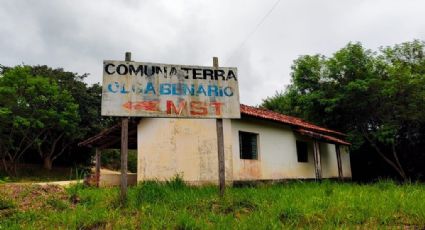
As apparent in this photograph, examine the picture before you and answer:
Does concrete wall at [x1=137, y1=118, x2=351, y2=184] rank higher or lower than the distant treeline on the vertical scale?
lower

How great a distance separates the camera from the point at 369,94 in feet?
56.5

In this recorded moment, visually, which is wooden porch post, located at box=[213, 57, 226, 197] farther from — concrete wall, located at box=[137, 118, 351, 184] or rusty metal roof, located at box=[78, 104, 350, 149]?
rusty metal roof, located at box=[78, 104, 350, 149]

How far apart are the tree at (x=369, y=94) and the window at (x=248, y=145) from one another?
5.17 meters

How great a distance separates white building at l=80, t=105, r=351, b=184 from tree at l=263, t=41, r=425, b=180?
2.82 m

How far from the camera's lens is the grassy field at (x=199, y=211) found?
5848mm

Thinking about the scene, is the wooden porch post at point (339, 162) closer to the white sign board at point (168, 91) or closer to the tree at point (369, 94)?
the tree at point (369, 94)

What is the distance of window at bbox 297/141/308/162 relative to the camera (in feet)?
56.0

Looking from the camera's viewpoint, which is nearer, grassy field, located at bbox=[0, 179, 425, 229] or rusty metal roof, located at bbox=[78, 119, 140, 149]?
grassy field, located at bbox=[0, 179, 425, 229]

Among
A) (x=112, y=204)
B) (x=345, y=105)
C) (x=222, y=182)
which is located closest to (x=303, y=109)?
(x=345, y=105)

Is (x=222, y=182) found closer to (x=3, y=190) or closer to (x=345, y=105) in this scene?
(x=3, y=190)

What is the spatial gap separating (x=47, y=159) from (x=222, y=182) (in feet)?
88.5

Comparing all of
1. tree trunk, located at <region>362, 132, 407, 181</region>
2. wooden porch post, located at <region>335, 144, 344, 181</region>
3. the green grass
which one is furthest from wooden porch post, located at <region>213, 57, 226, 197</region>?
the green grass

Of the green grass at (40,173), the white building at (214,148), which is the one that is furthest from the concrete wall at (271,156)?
the green grass at (40,173)

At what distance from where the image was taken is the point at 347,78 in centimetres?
1780
